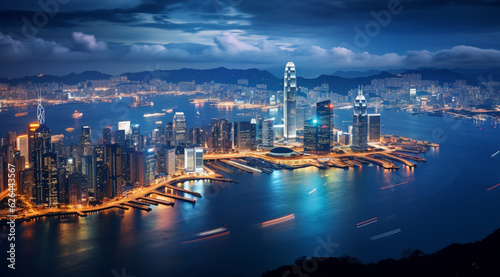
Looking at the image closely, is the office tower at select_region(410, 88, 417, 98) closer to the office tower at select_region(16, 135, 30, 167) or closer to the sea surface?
the sea surface

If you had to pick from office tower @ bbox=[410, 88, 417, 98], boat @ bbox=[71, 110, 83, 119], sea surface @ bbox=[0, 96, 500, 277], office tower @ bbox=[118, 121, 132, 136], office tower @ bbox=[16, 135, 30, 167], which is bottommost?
sea surface @ bbox=[0, 96, 500, 277]

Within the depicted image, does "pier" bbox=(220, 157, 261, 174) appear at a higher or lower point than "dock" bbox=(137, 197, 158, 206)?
higher

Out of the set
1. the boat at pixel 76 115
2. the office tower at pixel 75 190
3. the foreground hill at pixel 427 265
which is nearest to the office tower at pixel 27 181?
the office tower at pixel 75 190

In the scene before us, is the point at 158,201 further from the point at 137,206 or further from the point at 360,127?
the point at 360,127

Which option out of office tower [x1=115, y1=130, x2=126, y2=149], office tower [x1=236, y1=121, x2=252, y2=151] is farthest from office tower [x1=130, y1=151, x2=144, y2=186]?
office tower [x1=236, y1=121, x2=252, y2=151]

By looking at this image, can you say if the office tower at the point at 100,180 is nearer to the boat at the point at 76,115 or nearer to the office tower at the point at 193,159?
the office tower at the point at 193,159

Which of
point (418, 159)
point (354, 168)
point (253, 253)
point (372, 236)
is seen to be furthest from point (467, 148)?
point (253, 253)
